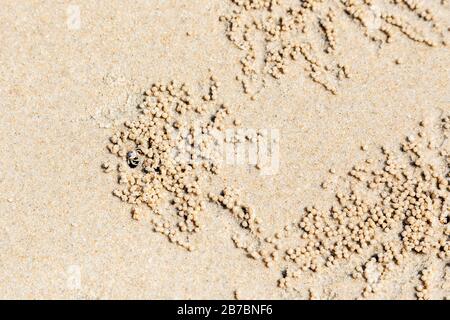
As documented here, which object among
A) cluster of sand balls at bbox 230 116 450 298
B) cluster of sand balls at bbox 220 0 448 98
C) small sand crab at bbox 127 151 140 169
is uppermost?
cluster of sand balls at bbox 220 0 448 98

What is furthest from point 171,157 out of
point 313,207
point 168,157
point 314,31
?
point 314,31

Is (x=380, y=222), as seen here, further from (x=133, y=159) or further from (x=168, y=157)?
(x=133, y=159)

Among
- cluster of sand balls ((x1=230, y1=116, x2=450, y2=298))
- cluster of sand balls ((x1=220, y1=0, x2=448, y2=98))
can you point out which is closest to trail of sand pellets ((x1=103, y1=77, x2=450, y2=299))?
cluster of sand balls ((x1=230, y1=116, x2=450, y2=298))

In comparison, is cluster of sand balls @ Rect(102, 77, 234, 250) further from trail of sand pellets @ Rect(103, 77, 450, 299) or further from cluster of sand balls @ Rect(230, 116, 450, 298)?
cluster of sand balls @ Rect(230, 116, 450, 298)

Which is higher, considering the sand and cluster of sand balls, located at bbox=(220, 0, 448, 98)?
cluster of sand balls, located at bbox=(220, 0, 448, 98)

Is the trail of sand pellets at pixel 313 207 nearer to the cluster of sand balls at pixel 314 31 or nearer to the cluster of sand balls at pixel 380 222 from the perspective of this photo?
the cluster of sand balls at pixel 380 222

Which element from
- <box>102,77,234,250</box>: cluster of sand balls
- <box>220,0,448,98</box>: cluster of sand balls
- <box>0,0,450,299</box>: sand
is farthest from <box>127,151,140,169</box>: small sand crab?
<box>220,0,448,98</box>: cluster of sand balls

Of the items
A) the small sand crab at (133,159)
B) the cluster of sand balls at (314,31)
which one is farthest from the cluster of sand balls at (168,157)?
the cluster of sand balls at (314,31)

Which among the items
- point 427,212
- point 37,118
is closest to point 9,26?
point 37,118
